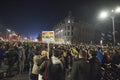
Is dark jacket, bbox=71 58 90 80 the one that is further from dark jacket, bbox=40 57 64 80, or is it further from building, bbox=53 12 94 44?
building, bbox=53 12 94 44

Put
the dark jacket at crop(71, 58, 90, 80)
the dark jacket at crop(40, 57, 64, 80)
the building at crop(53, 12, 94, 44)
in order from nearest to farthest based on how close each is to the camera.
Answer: the dark jacket at crop(71, 58, 90, 80), the dark jacket at crop(40, 57, 64, 80), the building at crop(53, 12, 94, 44)

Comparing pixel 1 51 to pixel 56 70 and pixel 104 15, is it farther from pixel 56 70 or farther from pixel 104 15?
pixel 104 15

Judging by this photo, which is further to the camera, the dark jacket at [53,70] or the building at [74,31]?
the building at [74,31]

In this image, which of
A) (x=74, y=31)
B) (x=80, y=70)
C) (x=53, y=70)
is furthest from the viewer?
(x=74, y=31)

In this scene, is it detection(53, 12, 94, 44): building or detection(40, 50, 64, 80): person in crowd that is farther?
detection(53, 12, 94, 44): building

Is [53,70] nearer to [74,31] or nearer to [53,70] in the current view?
[53,70]

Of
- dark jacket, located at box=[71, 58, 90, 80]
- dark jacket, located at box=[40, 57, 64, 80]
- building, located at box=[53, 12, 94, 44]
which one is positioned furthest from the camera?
building, located at box=[53, 12, 94, 44]

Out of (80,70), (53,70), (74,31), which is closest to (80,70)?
(80,70)

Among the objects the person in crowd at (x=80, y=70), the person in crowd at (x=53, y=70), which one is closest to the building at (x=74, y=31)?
the person in crowd at (x=53, y=70)

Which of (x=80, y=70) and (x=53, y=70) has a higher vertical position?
(x=80, y=70)

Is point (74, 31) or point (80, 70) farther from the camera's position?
point (74, 31)

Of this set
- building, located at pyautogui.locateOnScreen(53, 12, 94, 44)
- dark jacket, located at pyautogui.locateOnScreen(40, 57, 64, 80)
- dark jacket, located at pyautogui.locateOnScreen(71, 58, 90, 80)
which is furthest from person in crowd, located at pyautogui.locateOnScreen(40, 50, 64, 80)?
building, located at pyautogui.locateOnScreen(53, 12, 94, 44)

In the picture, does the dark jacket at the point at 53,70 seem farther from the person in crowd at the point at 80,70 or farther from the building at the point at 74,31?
the building at the point at 74,31

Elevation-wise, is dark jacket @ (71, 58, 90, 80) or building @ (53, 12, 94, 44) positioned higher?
building @ (53, 12, 94, 44)
